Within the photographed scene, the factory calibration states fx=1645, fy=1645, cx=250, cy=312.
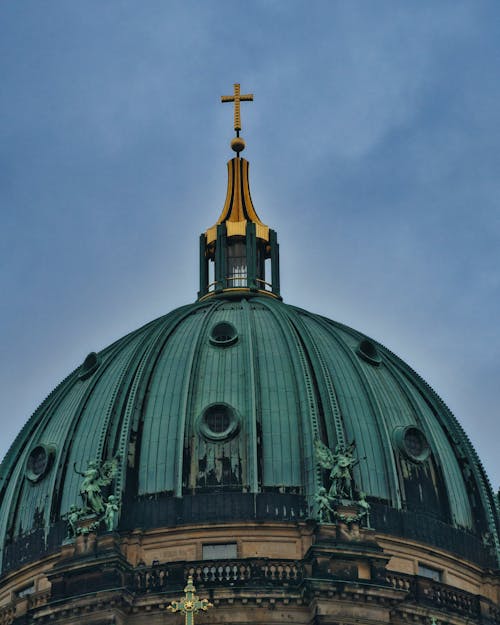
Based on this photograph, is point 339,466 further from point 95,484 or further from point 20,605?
point 20,605

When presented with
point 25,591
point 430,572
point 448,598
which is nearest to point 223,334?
point 430,572

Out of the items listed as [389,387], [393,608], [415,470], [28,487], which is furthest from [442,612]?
[28,487]

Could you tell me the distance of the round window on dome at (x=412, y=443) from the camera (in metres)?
54.9

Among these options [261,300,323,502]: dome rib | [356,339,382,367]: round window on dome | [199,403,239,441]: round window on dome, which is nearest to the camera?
[261,300,323,502]: dome rib

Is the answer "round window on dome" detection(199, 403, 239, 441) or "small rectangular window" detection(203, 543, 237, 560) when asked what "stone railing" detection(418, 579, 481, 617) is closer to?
"small rectangular window" detection(203, 543, 237, 560)

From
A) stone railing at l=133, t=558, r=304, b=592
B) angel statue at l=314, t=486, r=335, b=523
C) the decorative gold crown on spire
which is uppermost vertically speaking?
the decorative gold crown on spire

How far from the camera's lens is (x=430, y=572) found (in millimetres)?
52750

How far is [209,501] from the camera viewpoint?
170 feet

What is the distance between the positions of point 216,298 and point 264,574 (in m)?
16.8

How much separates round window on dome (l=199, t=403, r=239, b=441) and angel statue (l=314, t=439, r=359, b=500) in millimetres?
2935

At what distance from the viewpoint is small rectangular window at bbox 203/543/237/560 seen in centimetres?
5072

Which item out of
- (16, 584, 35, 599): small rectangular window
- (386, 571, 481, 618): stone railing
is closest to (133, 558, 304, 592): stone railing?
(386, 571, 481, 618): stone railing

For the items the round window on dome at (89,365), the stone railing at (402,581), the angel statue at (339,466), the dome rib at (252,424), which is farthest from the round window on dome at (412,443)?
the round window on dome at (89,365)

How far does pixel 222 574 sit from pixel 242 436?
569 centimetres
